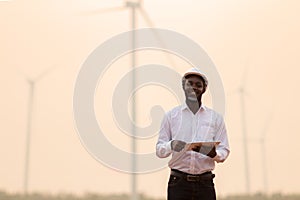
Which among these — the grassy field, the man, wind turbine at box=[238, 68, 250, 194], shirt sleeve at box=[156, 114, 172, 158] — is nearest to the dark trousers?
the man

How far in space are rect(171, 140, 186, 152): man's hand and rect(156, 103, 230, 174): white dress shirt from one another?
0.03 m

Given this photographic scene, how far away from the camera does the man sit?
7.51 feet

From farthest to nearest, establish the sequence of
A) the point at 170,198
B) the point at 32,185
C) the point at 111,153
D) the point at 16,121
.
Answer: the point at 16,121 → the point at 32,185 → the point at 111,153 → the point at 170,198

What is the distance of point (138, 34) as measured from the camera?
Answer: 27.4 ft

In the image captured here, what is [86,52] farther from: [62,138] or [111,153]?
[111,153]

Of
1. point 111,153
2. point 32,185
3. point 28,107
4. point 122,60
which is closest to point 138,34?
point 122,60

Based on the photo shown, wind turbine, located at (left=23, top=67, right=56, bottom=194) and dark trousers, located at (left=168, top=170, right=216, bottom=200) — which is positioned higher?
wind turbine, located at (left=23, top=67, right=56, bottom=194)

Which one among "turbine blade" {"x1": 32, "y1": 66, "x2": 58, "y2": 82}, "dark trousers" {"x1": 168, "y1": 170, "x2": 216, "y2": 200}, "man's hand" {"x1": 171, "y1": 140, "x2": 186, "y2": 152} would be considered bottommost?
"dark trousers" {"x1": 168, "y1": 170, "x2": 216, "y2": 200}

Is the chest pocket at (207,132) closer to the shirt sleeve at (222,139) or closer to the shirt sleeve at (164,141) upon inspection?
the shirt sleeve at (222,139)

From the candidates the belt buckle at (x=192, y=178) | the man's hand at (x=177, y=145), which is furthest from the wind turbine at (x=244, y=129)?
the man's hand at (x=177, y=145)

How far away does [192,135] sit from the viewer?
7.83 feet

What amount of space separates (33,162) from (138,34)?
3.19 metres

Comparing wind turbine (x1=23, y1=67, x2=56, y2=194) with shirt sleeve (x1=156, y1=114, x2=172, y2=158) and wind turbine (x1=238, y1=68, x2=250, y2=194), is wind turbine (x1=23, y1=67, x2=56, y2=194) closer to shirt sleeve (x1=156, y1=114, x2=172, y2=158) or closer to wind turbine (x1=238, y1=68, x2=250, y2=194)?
wind turbine (x1=238, y1=68, x2=250, y2=194)

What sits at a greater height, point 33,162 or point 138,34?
point 138,34
